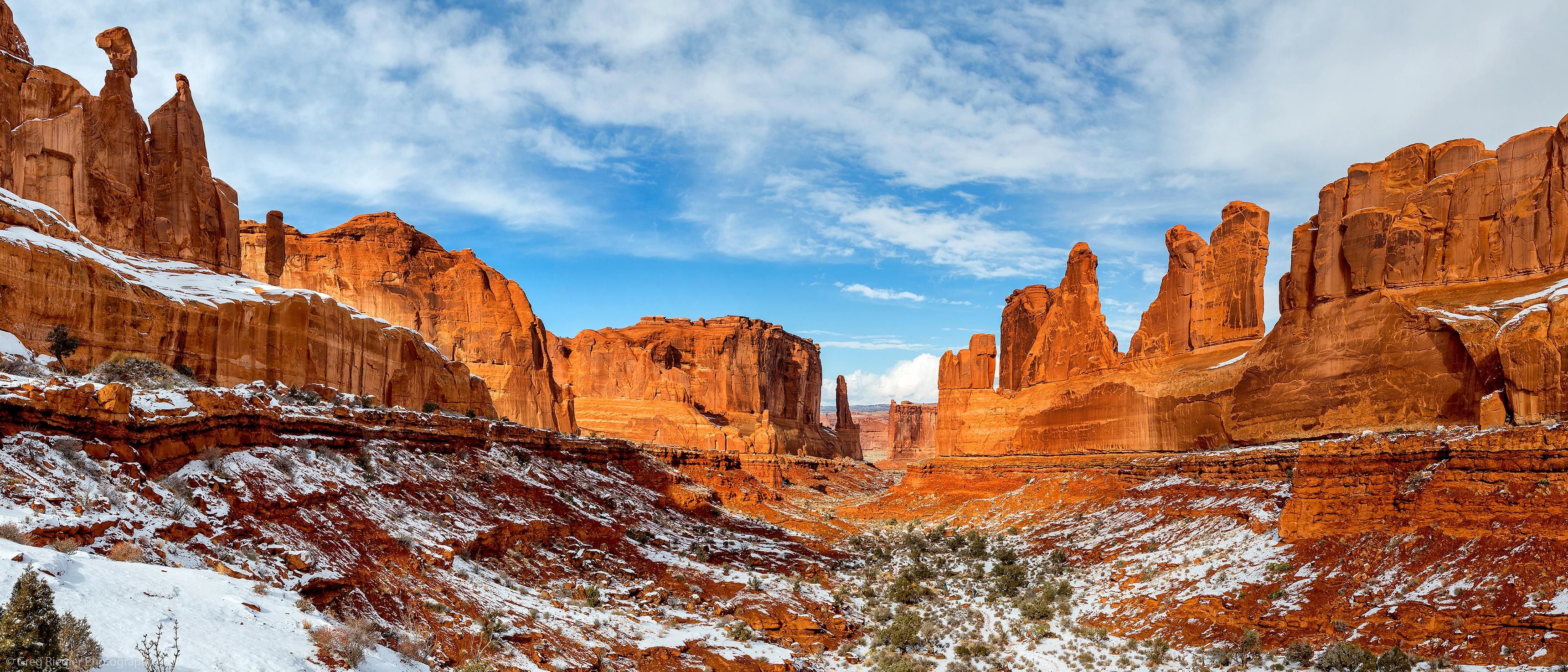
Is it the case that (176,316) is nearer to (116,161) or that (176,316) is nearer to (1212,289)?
(116,161)

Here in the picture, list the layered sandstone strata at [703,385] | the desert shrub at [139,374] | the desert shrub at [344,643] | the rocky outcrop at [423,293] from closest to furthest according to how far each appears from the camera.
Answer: the desert shrub at [344,643] → the desert shrub at [139,374] → the rocky outcrop at [423,293] → the layered sandstone strata at [703,385]

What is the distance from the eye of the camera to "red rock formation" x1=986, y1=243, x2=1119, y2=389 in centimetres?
4788

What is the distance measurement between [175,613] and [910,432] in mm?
144274

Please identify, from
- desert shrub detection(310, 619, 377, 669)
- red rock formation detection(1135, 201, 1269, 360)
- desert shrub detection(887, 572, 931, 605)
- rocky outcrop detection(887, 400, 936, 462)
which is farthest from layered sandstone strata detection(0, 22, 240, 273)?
rocky outcrop detection(887, 400, 936, 462)

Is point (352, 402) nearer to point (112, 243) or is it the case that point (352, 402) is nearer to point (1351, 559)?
point (112, 243)

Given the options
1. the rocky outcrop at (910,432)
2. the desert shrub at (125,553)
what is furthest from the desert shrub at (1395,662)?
the rocky outcrop at (910,432)

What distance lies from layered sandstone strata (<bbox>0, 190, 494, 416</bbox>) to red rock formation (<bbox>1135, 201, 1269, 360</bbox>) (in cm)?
3316

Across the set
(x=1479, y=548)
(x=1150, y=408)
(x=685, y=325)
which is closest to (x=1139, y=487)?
(x=1150, y=408)

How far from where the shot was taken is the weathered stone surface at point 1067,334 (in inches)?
1886

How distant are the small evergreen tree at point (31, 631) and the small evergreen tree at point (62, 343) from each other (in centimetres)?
1232

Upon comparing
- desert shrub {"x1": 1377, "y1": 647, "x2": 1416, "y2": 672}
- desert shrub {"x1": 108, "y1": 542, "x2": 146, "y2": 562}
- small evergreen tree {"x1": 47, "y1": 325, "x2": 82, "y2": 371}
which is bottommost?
desert shrub {"x1": 1377, "y1": 647, "x2": 1416, "y2": 672}

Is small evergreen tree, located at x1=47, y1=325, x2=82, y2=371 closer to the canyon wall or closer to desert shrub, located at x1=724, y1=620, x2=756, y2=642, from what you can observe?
the canyon wall

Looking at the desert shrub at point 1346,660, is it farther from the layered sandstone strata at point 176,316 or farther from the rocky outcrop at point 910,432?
the rocky outcrop at point 910,432

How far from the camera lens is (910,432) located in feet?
487
